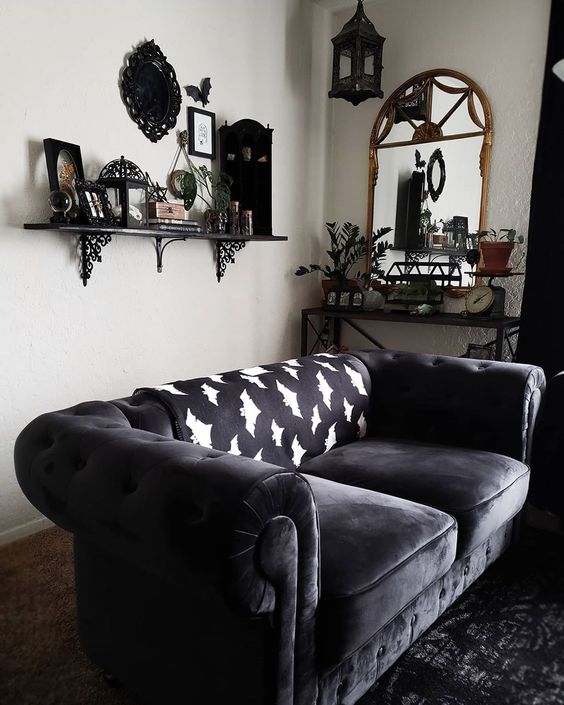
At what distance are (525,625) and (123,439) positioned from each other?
4.51 feet

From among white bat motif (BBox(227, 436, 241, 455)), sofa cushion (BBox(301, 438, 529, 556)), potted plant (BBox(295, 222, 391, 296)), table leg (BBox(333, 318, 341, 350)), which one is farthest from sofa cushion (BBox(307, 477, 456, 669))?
table leg (BBox(333, 318, 341, 350))

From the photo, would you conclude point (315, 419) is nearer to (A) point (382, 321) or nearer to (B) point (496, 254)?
(B) point (496, 254)

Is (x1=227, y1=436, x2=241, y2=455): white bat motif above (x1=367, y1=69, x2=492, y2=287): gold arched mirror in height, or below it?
below

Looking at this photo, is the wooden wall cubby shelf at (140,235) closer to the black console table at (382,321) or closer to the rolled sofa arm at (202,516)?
the black console table at (382,321)

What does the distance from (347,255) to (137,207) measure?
151 centimetres

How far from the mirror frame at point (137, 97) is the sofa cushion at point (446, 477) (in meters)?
1.74

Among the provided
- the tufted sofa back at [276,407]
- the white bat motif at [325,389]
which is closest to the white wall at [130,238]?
the tufted sofa back at [276,407]

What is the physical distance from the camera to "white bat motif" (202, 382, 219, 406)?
6.05ft

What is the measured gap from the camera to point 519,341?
3.27 m

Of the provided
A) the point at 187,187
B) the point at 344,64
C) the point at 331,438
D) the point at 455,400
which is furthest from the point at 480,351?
the point at 344,64

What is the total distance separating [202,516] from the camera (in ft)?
3.49

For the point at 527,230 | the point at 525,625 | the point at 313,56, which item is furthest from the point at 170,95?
the point at 525,625

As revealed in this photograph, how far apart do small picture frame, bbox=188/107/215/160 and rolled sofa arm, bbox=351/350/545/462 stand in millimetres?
1387

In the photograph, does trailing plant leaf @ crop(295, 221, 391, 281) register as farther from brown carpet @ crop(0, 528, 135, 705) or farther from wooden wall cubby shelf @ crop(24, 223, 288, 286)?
brown carpet @ crop(0, 528, 135, 705)
